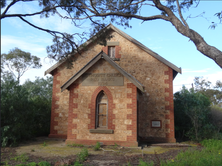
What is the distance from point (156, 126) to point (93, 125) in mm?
4716

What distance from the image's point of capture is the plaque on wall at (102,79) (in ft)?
38.1

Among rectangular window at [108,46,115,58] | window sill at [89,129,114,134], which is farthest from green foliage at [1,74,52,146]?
rectangular window at [108,46,115,58]

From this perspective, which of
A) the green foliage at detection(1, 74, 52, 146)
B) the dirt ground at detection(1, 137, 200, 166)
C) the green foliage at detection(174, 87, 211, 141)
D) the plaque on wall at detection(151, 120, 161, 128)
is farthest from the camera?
the plaque on wall at detection(151, 120, 161, 128)

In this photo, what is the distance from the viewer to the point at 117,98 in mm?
Answer: 11438

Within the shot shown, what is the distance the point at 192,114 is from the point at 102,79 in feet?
22.4

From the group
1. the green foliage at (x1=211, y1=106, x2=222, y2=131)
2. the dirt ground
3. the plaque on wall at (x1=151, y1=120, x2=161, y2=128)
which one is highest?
the green foliage at (x1=211, y1=106, x2=222, y2=131)

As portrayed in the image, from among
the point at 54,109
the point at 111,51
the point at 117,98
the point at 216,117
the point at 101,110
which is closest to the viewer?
the point at 117,98

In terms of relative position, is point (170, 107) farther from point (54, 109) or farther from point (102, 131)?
point (54, 109)

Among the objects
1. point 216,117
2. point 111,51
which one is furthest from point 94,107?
point 216,117

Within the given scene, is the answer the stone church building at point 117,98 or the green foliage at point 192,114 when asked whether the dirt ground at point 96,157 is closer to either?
the stone church building at point 117,98

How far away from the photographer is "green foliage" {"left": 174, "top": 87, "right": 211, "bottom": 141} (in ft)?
44.3

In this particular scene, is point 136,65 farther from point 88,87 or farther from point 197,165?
point 197,165

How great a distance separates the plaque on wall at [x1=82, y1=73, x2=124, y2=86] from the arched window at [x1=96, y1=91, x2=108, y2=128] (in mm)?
654

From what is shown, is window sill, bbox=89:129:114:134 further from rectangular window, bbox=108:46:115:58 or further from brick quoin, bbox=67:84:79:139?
rectangular window, bbox=108:46:115:58
